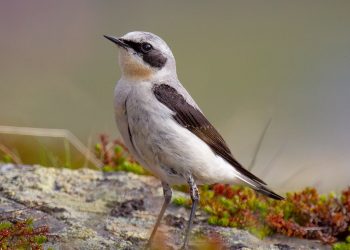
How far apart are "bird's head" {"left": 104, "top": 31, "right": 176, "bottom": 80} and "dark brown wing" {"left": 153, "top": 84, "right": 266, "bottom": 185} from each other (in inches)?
10.0

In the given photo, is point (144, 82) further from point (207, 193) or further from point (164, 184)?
point (207, 193)

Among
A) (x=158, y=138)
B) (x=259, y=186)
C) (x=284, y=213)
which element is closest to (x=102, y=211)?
(x=158, y=138)

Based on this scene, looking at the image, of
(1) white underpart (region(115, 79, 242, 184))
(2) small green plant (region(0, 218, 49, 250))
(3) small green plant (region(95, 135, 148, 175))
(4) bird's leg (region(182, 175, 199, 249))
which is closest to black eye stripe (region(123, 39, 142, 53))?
(1) white underpart (region(115, 79, 242, 184))

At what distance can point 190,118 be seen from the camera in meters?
9.78

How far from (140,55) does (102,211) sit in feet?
6.68

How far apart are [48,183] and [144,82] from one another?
7.69 ft

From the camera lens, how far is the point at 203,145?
9.87 meters

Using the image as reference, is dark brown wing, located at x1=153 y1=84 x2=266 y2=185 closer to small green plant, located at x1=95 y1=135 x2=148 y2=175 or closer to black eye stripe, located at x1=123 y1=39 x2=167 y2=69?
black eye stripe, located at x1=123 y1=39 x2=167 y2=69

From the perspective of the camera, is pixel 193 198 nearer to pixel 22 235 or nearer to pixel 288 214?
pixel 288 214

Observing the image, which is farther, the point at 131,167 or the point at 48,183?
the point at 131,167

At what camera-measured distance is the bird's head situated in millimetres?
9773

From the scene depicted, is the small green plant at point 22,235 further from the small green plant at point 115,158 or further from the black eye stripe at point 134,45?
the small green plant at point 115,158

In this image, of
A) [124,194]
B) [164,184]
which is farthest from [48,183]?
[164,184]

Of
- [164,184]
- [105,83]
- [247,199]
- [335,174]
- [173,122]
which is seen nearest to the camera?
[173,122]
